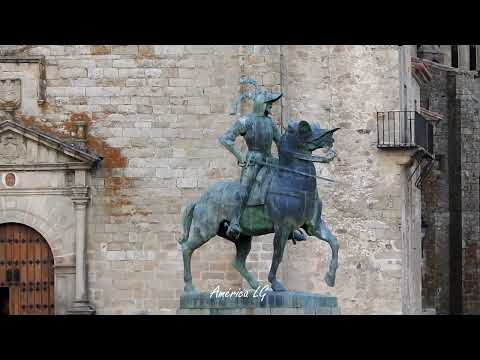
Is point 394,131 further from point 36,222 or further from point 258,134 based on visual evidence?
point 258,134

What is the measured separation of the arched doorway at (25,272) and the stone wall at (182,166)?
29.8 inches

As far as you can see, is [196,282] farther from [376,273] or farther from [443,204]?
[443,204]

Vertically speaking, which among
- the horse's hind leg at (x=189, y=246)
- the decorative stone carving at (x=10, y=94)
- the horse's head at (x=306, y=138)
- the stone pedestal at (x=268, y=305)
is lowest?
the stone pedestal at (x=268, y=305)

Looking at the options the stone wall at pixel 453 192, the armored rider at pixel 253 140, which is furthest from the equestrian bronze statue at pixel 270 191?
the stone wall at pixel 453 192

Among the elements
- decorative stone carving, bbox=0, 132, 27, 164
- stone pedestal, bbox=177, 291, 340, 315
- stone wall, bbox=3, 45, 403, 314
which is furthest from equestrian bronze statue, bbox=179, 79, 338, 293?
decorative stone carving, bbox=0, 132, 27, 164

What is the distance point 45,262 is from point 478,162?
21751mm

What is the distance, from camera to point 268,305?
23.1 metres

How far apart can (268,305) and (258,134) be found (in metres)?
2.15

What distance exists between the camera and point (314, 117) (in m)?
31.9

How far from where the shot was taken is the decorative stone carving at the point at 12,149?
3095 cm

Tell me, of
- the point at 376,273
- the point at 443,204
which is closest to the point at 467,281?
the point at 443,204

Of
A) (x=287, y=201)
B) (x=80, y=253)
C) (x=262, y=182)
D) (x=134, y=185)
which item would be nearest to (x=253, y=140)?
(x=262, y=182)

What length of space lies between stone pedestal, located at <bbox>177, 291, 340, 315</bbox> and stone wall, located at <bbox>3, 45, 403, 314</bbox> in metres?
7.15

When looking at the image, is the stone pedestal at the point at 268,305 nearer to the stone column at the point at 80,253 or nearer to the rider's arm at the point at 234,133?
the rider's arm at the point at 234,133
